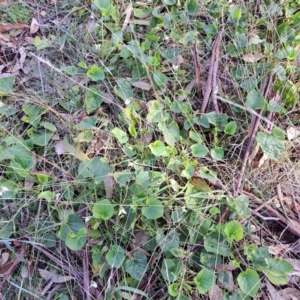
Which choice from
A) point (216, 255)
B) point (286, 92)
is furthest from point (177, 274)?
point (286, 92)

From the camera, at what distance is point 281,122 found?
1.41 meters

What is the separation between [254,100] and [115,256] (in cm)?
82

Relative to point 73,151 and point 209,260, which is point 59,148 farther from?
point 209,260

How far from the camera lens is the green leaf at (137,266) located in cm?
116

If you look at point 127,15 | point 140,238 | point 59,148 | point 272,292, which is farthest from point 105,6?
point 272,292

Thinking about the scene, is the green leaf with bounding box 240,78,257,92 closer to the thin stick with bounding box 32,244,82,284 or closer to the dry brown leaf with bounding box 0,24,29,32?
the thin stick with bounding box 32,244,82,284

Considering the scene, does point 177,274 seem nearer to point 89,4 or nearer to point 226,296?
point 226,296

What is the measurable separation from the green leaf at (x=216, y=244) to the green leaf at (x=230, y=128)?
0.42m

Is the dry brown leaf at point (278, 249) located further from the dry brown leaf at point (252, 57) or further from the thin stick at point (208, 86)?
the dry brown leaf at point (252, 57)

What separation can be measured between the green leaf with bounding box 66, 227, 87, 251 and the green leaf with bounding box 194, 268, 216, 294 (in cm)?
41

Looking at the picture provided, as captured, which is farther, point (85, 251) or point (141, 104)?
point (141, 104)

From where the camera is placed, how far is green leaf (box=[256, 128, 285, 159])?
126 cm

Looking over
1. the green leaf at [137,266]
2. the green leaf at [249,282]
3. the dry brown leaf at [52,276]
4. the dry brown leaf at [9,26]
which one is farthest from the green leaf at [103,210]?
the dry brown leaf at [9,26]

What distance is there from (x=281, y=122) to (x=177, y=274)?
0.77 m
